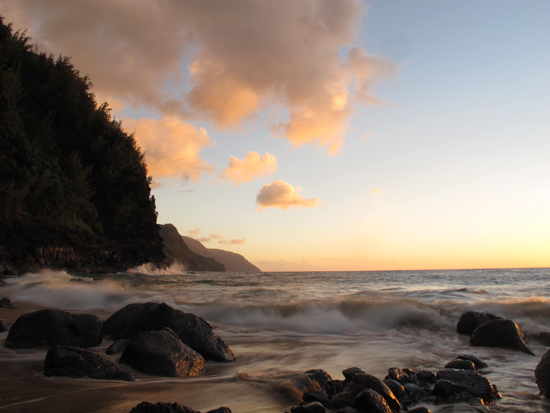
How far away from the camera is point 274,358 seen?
4.59m

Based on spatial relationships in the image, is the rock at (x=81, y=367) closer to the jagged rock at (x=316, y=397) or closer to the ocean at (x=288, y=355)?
the ocean at (x=288, y=355)

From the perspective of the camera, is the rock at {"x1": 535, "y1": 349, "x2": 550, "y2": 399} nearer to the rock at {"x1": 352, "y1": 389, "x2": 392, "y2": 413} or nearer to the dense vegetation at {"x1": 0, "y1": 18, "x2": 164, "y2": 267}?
the rock at {"x1": 352, "y1": 389, "x2": 392, "y2": 413}

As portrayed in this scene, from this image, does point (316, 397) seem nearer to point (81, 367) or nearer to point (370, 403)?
point (370, 403)

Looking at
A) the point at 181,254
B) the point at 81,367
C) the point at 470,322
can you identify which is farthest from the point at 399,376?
the point at 181,254

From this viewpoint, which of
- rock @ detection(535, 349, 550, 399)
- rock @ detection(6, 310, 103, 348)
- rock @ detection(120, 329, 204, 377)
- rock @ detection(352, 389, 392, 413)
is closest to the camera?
rock @ detection(352, 389, 392, 413)

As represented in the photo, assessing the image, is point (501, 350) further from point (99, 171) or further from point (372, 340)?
point (99, 171)

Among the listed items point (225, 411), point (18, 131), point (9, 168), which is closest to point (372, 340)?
point (225, 411)

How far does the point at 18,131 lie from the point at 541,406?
29562 millimetres

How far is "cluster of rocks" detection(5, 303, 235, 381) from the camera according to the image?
10.3 ft

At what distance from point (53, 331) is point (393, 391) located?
170 inches

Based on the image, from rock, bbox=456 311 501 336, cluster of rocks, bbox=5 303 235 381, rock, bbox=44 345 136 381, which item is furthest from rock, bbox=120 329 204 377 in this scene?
rock, bbox=456 311 501 336

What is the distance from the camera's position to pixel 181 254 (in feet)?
321

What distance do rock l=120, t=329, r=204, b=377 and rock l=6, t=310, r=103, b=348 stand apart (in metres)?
1.28

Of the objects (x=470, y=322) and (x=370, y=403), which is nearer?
(x=370, y=403)
